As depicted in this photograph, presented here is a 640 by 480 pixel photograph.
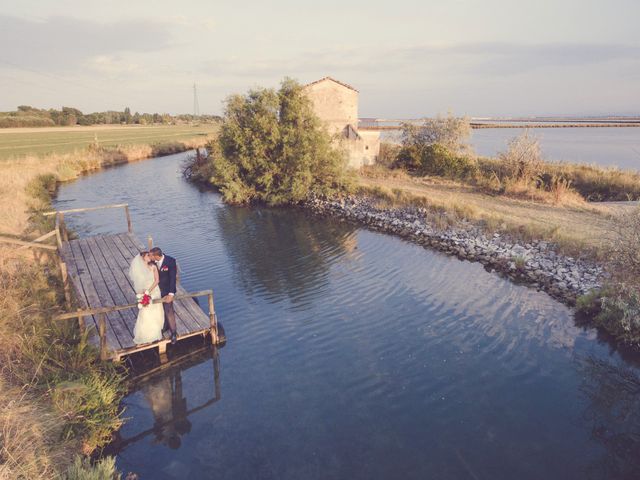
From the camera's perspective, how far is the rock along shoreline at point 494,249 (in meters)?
15.4

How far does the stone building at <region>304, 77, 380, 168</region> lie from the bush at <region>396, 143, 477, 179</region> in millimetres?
3741

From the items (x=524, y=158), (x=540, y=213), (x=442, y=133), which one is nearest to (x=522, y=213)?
(x=540, y=213)

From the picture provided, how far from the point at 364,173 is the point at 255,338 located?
28689mm

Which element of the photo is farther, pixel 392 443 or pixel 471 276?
pixel 471 276

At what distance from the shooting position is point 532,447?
8133 mm

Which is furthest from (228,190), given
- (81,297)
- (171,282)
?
(171,282)

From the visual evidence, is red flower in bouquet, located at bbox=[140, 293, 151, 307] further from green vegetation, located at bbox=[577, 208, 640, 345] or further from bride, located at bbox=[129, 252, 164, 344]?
green vegetation, located at bbox=[577, 208, 640, 345]

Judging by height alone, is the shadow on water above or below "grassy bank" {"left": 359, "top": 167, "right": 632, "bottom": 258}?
below

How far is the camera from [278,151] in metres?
29.8

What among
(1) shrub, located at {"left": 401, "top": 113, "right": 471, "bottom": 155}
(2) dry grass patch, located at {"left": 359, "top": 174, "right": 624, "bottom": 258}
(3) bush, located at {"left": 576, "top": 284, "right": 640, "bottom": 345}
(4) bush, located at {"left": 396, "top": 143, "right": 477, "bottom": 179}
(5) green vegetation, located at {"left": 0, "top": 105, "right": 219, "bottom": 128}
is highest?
(5) green vegetation, located at {"left": 0, "top": 105, "right": 219, "bottom": 128}

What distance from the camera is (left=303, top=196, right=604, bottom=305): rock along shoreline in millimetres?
15367

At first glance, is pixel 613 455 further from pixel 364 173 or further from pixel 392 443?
pixel 364 173

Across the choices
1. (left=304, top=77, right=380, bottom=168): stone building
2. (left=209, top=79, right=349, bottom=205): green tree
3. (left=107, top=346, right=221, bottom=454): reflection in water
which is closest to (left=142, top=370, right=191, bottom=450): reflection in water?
(left=107, top=346, right=221, bottom=454): reflection in water

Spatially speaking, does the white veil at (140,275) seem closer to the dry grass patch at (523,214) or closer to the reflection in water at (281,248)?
the reflection in water at (281,248)
